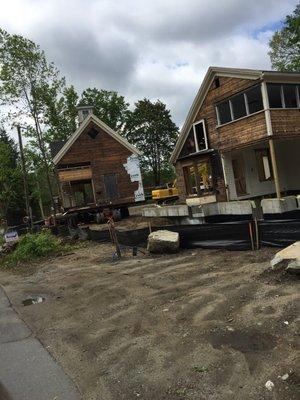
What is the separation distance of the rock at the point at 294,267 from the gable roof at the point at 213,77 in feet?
40.9

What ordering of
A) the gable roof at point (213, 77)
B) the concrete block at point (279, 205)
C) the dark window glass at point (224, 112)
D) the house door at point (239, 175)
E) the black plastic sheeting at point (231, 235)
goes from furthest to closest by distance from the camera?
the house door at point (239, 175)
the dark window glass at point (224, 112)
the gable roof at point (213, 77)
the concrete block at point (279, 205)
the black plastic sheeting at point (231, 235)

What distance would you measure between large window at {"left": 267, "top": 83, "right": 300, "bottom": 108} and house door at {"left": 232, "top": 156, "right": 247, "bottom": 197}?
14.1ft

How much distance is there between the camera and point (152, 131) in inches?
2365

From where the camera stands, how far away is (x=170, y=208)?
74.6 ft

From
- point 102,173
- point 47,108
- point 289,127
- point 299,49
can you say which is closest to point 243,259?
point 289,127

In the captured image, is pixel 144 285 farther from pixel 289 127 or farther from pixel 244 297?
pixel 289 127

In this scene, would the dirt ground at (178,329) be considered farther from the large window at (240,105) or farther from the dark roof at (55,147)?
the dark roof at (55,147)

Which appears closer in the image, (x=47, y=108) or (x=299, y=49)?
(x=47, y=108)

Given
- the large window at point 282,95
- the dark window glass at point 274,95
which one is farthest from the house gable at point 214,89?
the large window at point 282,95

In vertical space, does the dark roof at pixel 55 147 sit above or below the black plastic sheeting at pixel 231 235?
above

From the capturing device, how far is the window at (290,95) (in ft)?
67.6

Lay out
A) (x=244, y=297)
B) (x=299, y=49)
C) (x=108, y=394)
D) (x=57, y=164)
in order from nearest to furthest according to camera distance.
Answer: (x=108, y=394) < (x=244, y=297) < (x=57, y=164) < (x=299, y=49)

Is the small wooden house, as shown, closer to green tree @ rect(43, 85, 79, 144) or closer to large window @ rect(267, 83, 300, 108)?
green tree @ rect(43, 85, 79, 144)

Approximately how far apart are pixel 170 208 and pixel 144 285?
11.8 m
